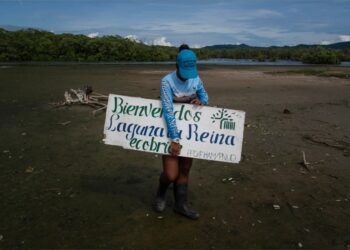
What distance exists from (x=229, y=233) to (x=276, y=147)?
4455 mm

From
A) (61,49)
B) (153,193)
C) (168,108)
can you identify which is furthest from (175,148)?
(61,49)

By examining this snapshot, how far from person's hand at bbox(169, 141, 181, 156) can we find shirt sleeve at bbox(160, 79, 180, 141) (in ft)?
0.22

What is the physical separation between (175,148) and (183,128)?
1.05 feet

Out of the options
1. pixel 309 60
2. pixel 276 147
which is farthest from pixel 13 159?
pixel 309 60

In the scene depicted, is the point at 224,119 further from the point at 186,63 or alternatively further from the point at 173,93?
the point at 186,63

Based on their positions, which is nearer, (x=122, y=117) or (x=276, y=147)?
(x=122, y=117)

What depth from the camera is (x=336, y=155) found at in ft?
26.7

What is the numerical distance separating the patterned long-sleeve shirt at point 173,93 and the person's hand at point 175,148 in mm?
66

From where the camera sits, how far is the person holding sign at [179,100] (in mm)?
4477

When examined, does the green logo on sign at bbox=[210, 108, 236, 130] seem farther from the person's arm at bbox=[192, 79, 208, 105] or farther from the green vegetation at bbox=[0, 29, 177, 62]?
the green vegetation at bbox=[0, 29, 177, 62]

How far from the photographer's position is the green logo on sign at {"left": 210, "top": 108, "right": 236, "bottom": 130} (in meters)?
4.86

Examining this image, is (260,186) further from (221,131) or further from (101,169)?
(101,169)

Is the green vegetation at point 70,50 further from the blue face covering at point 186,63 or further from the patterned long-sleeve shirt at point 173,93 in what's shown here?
the blue face covering at point 186,63

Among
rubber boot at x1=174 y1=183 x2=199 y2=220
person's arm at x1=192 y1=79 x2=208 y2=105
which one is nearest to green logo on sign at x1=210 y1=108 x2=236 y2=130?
person's arm at x1=192 y1=79 x2=208 y2=105
